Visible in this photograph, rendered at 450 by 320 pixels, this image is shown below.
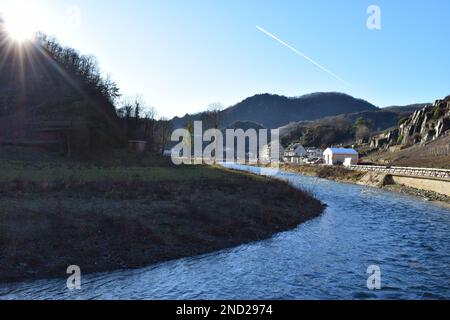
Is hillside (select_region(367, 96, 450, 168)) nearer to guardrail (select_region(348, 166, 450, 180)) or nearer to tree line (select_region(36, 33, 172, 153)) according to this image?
guardrail (select_region(348, 166, 450, 180))

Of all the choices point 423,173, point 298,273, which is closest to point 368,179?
point 423,173

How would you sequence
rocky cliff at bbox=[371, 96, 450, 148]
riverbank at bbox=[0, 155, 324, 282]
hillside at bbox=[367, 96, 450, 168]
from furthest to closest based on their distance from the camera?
rocky cliff at bbox=[371, 96, 450, 148] < hillside at bbox=[367, 96, 450, 168] < riverbank at bbox=[0, 155, 324, 282]

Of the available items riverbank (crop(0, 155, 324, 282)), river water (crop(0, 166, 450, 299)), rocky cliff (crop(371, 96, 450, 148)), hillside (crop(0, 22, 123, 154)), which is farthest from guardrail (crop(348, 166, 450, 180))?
rocky cliff (crop(371, 96, 450, 148))

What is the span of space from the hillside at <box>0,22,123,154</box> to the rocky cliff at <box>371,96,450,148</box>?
10424 cm

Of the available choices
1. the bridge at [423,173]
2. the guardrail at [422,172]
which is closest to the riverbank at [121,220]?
the bridge at [423,173]

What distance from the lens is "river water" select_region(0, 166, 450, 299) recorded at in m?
14.5

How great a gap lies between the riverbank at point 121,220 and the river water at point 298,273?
140 cm

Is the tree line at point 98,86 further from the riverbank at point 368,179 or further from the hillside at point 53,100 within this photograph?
the riverbank at point 368,179

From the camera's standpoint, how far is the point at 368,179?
75562 millimetres

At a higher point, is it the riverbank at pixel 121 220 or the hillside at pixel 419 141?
the hillside at pixel 419 141

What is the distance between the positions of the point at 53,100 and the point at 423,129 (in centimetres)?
12610

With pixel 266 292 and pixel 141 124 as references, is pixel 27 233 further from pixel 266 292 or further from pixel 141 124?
pixel 141 124

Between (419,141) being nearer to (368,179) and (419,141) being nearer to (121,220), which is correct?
(368,179)

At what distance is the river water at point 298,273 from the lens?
14547mm
